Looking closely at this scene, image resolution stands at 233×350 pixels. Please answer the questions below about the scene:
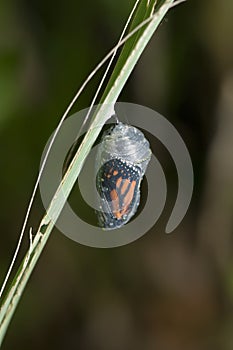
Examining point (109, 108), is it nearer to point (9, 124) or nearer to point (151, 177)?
point (151, 177)

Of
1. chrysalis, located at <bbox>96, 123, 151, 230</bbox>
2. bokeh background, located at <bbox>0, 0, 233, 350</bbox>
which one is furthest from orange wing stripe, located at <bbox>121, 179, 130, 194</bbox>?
bokeh background, located at <bbox>0, 0, 233, 350</bbox>

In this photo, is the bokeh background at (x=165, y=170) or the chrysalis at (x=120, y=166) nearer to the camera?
the chrysalis at (x=120, y=166)

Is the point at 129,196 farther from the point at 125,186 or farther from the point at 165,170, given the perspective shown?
the point at 165,170

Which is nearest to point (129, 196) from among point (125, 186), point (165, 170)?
point (125, 186)

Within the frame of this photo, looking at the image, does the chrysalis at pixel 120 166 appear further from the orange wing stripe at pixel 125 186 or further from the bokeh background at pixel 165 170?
the bokeh background at pixel 165 170

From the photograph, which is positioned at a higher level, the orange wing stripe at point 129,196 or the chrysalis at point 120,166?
the chrysalis at point 120,166

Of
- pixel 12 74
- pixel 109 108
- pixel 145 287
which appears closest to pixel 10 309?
pixel 109 108

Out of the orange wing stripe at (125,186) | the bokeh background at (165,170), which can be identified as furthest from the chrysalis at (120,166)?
the bokeh background at (165,170)

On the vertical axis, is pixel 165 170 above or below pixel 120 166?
below
